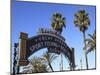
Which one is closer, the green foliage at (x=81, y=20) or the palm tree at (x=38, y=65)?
the palm tree at (x=38, y=65)

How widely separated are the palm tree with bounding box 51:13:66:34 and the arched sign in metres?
0.05

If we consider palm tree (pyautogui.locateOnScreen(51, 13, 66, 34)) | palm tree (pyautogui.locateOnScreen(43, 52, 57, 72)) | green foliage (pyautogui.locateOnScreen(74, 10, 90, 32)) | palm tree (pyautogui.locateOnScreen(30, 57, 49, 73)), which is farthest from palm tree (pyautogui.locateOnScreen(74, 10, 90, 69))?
palm tree (pyautogui.locateOnScreen(30, 57, 49, 73))

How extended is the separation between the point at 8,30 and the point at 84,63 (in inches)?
34.4

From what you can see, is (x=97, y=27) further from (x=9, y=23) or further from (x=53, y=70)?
(x=9, y=23)

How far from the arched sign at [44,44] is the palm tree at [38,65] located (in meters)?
0.07

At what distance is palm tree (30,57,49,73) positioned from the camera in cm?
244

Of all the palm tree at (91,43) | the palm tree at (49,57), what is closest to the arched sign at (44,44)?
the palm tree at (49,57)

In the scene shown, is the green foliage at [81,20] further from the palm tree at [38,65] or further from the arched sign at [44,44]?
the palm tree at [38,65]

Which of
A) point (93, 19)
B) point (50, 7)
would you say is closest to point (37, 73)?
point (50, 7)

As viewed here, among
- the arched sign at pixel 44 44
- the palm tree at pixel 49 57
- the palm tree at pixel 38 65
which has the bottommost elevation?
the palm tree at pixel 38 65

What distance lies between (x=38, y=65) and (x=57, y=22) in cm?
47

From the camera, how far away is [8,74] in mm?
2293

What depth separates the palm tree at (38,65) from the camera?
7.99 feet

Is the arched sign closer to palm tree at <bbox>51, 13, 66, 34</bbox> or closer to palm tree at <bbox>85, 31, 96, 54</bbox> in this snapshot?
palm tree at <bbox>51, 13, 66, 34</bbox>
